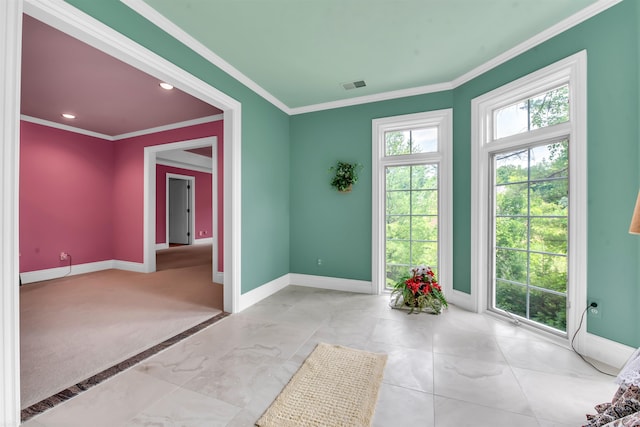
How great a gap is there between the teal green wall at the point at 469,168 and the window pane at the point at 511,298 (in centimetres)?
32

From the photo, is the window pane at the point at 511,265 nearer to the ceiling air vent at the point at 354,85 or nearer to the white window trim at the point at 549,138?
the white window trim at the point at 549,138

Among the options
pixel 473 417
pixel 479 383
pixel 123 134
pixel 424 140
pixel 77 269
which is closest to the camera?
pixel 473 417

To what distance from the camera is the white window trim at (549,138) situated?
2207mm

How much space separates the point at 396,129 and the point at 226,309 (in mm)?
3141

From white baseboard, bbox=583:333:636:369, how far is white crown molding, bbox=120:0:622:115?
253 centimetres

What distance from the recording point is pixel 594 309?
2172mm

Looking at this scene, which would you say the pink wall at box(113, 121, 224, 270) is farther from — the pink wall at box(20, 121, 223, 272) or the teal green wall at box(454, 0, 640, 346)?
the teal green wall at box(454, 0, 640, 346)

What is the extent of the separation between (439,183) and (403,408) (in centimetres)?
265

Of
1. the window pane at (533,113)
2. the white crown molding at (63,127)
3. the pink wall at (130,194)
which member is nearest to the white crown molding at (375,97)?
the window pane at (533,113)

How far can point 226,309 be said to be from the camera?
10.2 ft

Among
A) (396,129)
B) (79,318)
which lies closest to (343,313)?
(396,129)

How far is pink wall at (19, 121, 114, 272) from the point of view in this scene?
14.3 feet

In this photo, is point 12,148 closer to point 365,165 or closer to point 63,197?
point 365,165

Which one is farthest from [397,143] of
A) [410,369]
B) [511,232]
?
[410,369]
